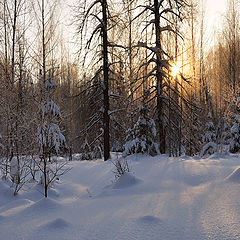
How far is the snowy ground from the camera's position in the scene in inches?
104

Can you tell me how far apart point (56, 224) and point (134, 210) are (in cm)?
107

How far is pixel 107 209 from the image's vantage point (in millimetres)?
3584

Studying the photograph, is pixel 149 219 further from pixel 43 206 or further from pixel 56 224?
pixel 43 206

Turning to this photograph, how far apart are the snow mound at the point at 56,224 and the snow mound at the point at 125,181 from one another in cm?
200

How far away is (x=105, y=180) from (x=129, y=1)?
7.57 m

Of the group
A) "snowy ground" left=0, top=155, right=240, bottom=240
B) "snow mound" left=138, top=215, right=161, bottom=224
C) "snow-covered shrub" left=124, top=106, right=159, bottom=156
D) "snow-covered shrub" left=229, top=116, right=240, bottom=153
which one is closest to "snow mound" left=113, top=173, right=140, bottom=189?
"snowy ground" left=0, top=155, right=240, bottom=240

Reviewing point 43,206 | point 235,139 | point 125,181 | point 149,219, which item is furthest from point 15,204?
point 235,139

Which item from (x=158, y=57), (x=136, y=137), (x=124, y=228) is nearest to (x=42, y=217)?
(x=124, y=228)

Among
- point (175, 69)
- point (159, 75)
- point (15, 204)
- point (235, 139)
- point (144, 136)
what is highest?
point (175, 69)

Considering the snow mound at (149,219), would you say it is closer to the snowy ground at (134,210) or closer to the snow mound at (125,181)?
the snowy ground at (134,210)

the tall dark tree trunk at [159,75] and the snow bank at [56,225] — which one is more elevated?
the tall dark tree trunk at [159,75]

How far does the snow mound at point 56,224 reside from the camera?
2.91m

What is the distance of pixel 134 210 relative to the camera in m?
3.40

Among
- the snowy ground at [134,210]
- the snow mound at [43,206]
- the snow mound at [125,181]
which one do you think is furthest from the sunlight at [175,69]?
the snow mound at [43,206]
